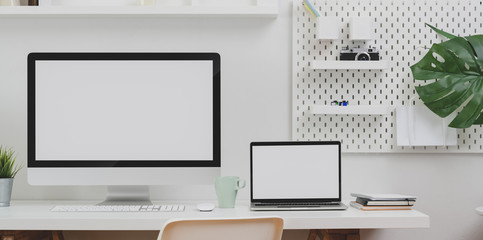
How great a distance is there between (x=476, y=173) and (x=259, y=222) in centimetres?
125

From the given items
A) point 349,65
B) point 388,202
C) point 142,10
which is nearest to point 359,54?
point 349,65

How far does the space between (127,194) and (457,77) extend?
136 cm

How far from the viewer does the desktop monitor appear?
1782 millimetres

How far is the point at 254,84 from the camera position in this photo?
6.72 ft

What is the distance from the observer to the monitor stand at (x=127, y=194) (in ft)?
5.98

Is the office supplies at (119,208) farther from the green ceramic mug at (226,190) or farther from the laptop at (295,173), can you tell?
the laptop at (295,173)

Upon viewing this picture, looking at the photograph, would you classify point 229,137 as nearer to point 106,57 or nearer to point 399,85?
point 106,57

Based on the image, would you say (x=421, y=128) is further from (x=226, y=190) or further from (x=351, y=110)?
(x=226, y=190)

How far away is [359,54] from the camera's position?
1979mm

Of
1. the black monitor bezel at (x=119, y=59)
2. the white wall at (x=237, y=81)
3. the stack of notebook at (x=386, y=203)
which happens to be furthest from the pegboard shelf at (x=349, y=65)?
the stack of notebook at (x=386, y=203)

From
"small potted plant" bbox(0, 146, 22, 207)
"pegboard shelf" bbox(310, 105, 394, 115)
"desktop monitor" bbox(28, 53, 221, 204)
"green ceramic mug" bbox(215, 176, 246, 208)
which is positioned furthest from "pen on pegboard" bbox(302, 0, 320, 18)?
"small potted plant" bbox(0, 146, 22, 207)

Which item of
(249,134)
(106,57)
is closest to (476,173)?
(249,134)

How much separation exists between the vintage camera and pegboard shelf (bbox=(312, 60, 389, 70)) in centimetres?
3

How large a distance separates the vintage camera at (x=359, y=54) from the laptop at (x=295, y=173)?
41 centimetres
